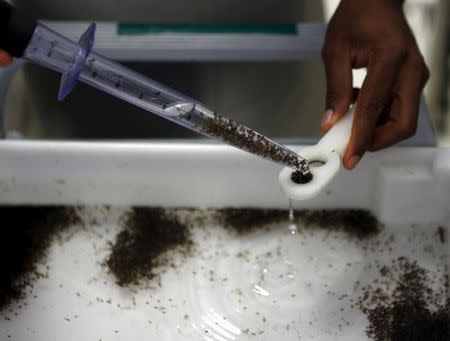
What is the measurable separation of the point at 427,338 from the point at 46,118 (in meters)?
0.66

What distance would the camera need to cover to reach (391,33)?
0.68 metres

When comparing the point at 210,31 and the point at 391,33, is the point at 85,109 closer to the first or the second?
the point at 210,31

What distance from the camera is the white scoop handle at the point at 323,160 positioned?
1.92ft

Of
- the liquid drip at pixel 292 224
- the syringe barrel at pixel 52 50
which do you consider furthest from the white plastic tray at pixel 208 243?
the syringe barrel at pixel 52 50

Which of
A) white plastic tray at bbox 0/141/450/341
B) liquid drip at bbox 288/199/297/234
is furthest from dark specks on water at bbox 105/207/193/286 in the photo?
liquid drip at bbox 288/199/297/234

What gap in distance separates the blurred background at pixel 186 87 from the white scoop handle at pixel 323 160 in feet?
0.74

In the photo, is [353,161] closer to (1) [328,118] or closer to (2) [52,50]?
(1) [328,118]

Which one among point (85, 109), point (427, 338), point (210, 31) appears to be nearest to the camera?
point (427, 338)

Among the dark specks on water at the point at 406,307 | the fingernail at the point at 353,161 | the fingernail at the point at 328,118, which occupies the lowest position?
the dark specks on water at the point at 406,307

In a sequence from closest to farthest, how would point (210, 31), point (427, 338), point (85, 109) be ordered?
point (427, 338) < point (210, 31) < point (85, 109)

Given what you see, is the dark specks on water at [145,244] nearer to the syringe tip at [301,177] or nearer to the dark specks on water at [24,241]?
the dark specks on water at [24,241]

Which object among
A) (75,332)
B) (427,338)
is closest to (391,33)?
(427,338)

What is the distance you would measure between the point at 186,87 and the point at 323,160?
0.37 m

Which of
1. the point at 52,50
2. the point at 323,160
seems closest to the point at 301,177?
the point at 323,160
